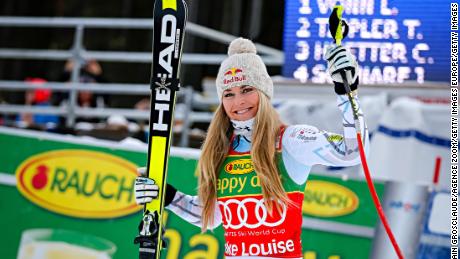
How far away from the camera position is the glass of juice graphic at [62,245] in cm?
610

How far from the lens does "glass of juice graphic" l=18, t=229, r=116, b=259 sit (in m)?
6.10

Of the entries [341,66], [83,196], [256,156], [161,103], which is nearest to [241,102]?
[256,156]

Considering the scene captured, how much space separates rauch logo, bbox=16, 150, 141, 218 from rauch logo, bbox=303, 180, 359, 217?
124 centimetres

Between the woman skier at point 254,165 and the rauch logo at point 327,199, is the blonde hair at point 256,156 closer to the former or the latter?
the woman skier at point 254,165

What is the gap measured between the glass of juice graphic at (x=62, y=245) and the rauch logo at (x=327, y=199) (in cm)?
145

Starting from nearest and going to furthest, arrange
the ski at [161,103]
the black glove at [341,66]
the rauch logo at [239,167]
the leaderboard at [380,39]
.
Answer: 1. the black glove at [341,66]
2. the rauch logo at [239,167]
3. the ski at [161,103]
4. the leaderboard at [380,39]

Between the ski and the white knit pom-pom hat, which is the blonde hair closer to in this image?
the white knit pom-pom hat

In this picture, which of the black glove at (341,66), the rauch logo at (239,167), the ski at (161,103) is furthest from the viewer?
the ski at (161,103)

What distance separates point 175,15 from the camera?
13.5ft

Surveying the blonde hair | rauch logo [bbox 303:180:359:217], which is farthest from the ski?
rauch logo [bbox 303:180:359:217]

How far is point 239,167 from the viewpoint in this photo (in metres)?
3.77

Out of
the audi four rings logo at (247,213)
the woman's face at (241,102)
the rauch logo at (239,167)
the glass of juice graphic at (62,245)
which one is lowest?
the glass of juice graphic at (62,245)

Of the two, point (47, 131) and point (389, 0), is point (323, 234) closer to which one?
point (389, 0)

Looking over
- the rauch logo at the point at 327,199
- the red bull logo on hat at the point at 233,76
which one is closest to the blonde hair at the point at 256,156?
the red bull logo on hat at the point at 233,76
